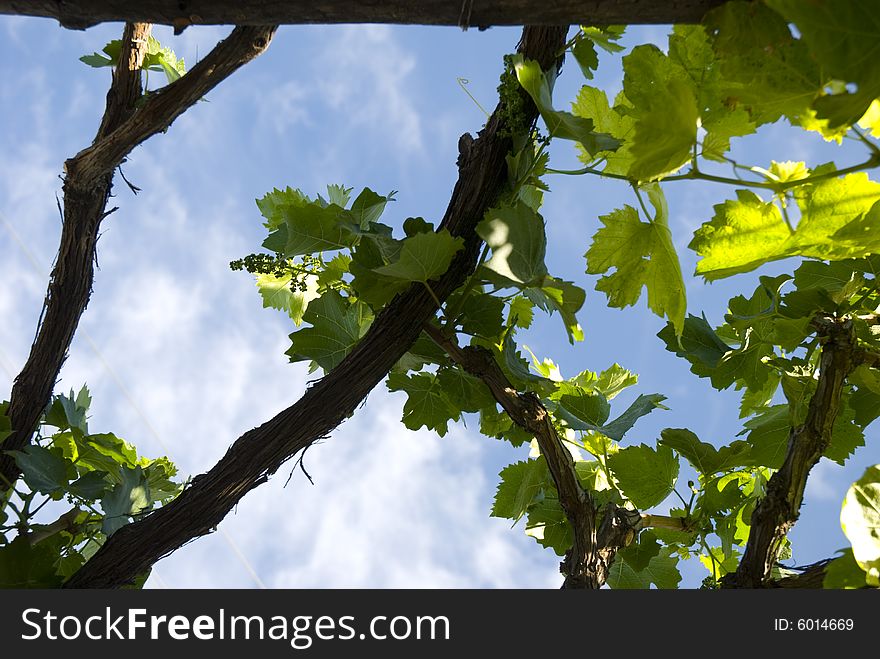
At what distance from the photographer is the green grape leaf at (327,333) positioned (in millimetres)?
1267

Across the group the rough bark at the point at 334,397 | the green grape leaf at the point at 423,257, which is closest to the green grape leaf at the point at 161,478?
the rough bark at the point at 334,397

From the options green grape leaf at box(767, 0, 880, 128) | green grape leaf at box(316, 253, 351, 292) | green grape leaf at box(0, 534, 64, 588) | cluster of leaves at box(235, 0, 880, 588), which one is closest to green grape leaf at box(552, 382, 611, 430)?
cluster of leaves at box(235, 0, 880, 588)

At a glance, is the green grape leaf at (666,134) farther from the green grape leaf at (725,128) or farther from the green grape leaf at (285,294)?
the green grape leaf at (285,294)

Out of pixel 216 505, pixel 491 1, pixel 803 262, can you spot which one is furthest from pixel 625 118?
pixel 216 505

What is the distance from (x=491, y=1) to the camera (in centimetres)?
78

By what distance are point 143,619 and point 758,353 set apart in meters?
0.98

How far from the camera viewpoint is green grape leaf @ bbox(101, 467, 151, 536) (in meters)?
1.35

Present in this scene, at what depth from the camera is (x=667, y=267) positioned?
0.96m

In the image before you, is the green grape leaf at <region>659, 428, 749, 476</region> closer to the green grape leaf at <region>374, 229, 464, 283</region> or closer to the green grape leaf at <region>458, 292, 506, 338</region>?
the green grape leaf at <region>458, 292, 506, 338</region>

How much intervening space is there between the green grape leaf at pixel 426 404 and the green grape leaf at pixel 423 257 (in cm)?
30

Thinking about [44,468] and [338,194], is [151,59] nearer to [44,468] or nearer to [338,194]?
[338,194]

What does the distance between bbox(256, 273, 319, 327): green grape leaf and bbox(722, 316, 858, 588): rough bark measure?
93cm

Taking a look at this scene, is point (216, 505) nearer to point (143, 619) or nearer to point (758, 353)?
point (143, 619)

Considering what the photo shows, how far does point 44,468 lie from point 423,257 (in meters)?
0.86
